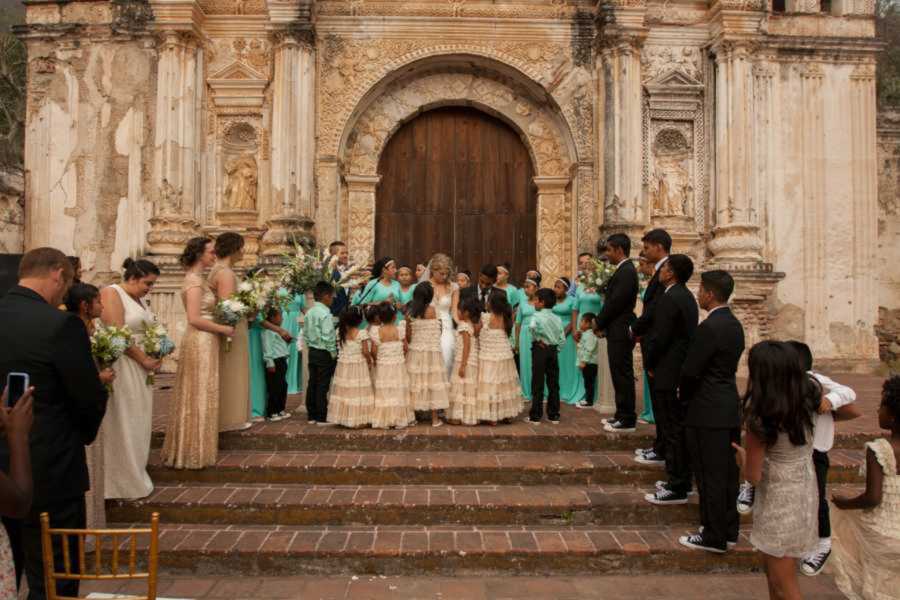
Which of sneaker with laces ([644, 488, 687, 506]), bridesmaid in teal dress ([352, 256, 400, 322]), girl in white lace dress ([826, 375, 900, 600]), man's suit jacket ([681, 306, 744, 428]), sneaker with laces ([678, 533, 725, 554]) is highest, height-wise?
bridesmaid in teal dress ([352, 256, 400, 322])

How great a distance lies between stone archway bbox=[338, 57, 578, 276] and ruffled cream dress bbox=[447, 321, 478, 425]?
16.1 ft

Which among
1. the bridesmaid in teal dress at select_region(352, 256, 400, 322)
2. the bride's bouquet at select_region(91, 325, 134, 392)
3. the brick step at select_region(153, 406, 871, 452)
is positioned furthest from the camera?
the bridesmaid in teal dress at select_region(352, 256, 400, 322)

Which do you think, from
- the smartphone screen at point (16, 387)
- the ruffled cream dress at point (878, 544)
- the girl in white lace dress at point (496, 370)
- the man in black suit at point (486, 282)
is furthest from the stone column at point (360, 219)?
the smartphone screen at point (16, 387)

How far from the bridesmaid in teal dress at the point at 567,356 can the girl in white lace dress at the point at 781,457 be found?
533cm

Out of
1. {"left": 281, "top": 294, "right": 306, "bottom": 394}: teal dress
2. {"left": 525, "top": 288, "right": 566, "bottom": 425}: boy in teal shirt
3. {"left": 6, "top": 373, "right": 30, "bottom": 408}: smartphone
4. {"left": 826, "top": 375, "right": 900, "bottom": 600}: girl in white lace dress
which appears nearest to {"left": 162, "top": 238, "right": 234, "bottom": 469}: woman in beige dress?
{"left": 281, "top": 294, "right": 306, "bottom": 394}: teal dress

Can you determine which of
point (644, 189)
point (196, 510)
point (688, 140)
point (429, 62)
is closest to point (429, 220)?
point (429, 62)

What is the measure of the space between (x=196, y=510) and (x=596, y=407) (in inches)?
192

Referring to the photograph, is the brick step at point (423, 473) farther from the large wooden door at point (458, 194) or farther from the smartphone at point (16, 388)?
the large wooden door at point (458, 194)

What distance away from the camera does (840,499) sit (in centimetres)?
369

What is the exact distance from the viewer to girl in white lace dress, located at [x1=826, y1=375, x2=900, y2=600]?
3490mm

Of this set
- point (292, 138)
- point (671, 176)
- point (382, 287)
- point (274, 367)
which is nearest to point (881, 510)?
point (382, 287)

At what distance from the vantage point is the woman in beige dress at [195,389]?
19.9 ft

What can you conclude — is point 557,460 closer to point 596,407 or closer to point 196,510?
point 596,407

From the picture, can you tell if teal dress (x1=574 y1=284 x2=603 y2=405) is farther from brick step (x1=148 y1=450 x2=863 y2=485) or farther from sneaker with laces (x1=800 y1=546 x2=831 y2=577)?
sneaker with laces (x1=800 y1=546 x2=831 y2=577)
